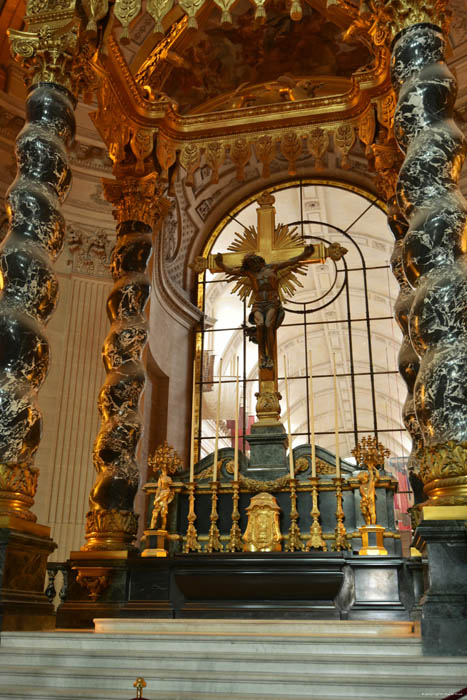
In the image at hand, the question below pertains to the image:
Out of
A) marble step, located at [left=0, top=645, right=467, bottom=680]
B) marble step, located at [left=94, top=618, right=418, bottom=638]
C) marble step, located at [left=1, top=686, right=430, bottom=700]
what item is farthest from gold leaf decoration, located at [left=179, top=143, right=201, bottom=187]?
marble step, located at [left=1, top=686, right=430, bottom=700]

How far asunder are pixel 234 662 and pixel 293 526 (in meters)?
3.14

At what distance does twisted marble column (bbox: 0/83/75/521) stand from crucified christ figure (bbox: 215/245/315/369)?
258cm

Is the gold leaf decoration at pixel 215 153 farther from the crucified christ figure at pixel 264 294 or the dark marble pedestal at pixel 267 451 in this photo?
the dark marble pedestal at pixel 267 451

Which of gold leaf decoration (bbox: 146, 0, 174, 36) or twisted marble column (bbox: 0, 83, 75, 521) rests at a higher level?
gold leaf decoration (bbox: 146, 0, 174, 36)

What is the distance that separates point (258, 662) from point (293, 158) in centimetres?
667

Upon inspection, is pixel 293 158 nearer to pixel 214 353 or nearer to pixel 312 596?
pixel 312 596

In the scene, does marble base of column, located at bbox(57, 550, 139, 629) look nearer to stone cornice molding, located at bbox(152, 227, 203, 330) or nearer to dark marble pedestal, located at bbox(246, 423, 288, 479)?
dark marble pedestal, located at bbox(246, 423, 288, 479)

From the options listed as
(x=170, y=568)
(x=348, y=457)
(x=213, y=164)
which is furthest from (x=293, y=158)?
(x=348, y=457)

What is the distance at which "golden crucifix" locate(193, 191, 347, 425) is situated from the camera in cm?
795

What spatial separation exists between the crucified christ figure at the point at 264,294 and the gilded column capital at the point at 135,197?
4.19ft

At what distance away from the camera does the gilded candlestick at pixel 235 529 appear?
700 cm

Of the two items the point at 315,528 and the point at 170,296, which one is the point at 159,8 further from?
the point at 170,296

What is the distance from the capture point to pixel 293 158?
9.02m

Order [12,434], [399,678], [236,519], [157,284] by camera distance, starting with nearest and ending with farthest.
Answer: [399,678], [12,434], [236,519], [157,284]
